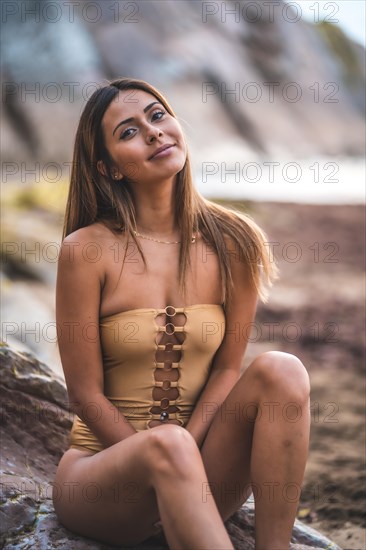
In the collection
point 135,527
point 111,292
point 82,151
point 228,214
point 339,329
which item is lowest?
point 339,329

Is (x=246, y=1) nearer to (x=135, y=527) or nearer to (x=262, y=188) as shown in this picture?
(x=262, y=188)

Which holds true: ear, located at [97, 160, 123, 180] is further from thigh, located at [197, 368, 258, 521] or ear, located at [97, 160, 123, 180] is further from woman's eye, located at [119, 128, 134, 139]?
thigh, located at [197, 368, 258, 521]

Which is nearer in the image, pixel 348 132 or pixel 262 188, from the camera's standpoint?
pixel 262 188

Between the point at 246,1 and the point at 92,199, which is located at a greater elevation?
the point at 246,1

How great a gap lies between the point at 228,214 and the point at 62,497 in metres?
1.01

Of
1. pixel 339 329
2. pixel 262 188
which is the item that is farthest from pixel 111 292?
pixel 262 188

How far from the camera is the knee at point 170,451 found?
189 centimetres

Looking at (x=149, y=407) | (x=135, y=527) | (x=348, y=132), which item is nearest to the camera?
(x=135, y=527)

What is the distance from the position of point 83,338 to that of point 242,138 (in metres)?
11.2

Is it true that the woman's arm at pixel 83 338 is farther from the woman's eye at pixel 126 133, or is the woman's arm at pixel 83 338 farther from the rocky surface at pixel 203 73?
the rocky surface at pixel 203 73

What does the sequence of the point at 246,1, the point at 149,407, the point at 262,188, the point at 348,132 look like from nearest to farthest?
the point at 149,407, the point at 262,188, the point at 348,132, the point at 246,1

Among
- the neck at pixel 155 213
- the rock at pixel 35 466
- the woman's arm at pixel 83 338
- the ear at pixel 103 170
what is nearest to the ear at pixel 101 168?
the ear at pixel 103 170

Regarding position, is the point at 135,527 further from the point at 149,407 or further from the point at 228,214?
the point at 228,214

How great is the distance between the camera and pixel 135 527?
212 cm
